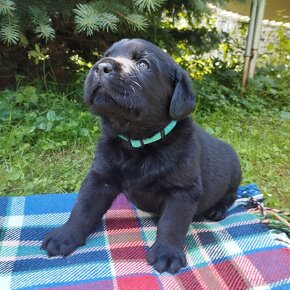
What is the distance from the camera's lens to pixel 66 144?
2.97 m

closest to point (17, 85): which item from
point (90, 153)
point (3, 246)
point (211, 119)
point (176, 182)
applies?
point (90, 153)

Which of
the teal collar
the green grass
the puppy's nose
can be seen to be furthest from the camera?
the green grass

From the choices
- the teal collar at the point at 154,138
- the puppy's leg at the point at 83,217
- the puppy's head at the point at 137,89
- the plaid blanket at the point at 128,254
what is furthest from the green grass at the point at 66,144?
the puppy's head at the point at 137,89

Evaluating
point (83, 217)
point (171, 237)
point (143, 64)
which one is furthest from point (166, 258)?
point (143, 64)

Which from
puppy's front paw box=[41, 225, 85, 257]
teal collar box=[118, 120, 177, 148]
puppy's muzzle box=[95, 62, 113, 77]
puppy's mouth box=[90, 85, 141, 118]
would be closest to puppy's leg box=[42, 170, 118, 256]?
puppy's front paw box=[41, 225, 85, 257]

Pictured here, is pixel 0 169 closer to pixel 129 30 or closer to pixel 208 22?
pixel 129 30

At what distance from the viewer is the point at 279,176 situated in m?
2.90

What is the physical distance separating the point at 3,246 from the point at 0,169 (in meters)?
0.90

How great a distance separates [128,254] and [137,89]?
0.69 meters

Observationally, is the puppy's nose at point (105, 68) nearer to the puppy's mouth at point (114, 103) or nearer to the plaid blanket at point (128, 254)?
the puppy's mouth at point (114, 103)

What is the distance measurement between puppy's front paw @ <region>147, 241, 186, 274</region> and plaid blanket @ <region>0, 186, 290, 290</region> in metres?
0.03

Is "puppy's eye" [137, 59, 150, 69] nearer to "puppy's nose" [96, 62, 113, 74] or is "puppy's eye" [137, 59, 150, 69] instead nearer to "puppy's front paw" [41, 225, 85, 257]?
"puppy's nose" [96, 62, 113, 74]

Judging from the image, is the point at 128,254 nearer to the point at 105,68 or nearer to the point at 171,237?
the point at 171,237

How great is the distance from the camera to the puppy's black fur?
5.28ft
